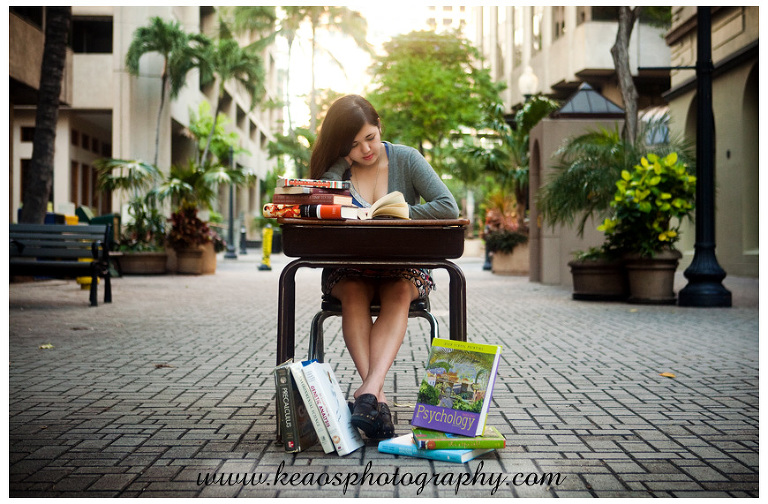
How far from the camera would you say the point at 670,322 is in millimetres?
8344

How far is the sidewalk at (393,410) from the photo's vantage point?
2920 mm

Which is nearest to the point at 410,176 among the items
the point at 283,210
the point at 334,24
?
the point at 283,210

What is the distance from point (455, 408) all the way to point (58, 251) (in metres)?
7.69

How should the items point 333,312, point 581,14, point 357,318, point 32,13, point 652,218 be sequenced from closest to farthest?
point 357,318, point 333,312, point 652,218, point 32,13, point 581,14

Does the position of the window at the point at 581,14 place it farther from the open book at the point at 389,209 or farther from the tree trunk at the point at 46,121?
the open book at the point at 389,209

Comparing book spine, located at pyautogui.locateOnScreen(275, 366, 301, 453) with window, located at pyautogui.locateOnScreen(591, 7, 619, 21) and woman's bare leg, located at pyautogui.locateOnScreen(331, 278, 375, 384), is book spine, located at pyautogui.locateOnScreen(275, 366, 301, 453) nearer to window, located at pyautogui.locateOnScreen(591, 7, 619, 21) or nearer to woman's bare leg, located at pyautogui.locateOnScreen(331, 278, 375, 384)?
woman's bare leg, located at pyautogui.locateOnScreen(331, 278, 375, 384)

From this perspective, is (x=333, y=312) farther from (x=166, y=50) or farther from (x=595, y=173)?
(x=166, y=50)

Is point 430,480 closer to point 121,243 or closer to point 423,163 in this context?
point 423,163

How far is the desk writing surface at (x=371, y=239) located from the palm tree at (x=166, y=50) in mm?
23750

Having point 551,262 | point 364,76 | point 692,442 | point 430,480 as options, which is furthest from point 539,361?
point 364,76

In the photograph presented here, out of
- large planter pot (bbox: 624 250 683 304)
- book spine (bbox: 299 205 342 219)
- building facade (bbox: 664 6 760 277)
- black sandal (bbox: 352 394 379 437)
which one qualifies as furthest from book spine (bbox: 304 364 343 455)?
building facade (bbox: 664 6 760 277)

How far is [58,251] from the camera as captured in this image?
31.8ft

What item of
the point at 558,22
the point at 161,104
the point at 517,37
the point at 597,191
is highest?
the point at 517,37

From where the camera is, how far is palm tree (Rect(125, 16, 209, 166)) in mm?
25672
